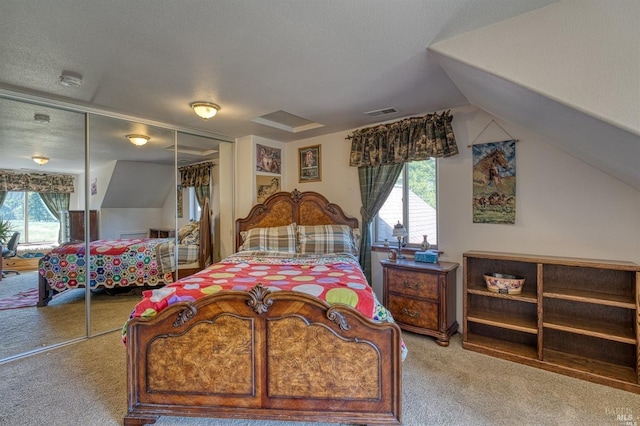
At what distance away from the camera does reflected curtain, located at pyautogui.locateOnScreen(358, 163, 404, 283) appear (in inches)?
137

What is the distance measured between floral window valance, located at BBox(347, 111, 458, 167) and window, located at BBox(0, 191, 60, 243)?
3420 mm

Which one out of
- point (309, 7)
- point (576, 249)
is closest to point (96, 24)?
point (309, 7)

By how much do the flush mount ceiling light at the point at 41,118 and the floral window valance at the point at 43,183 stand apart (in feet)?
1.82

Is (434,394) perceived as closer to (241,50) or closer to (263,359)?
(263,359)

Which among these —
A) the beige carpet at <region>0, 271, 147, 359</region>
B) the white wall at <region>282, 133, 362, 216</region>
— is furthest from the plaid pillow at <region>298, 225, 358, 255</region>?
the beige carpet at <region>0, 271, 147, 359</region>

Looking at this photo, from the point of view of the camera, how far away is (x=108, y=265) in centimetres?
349

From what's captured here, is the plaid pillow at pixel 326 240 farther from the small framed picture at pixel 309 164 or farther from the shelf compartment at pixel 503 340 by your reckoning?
the shelf compartment at pixel 503 340

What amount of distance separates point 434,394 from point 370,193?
221 centimetres

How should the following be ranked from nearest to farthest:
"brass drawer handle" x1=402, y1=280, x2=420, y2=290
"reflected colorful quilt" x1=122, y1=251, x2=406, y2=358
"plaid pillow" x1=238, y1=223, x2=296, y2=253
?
"reflected colorful quilt" x1=122, y1=251, x2=406, y2=358
"brass drawer handle" x1=402, y1=280, x2=420, y2=290
"plaid pillow" x1=238, y1=223, x2=296, y2=253

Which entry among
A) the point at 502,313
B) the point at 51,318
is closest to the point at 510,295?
the point at 502,313

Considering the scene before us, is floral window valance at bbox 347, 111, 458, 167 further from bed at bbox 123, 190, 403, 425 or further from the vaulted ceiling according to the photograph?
bed at bbox 123, 190, 403, 425

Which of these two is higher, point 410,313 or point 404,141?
point 404,141

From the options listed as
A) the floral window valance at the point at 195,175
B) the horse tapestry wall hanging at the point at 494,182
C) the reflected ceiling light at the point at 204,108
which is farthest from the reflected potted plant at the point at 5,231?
the horse tapestry wall hanging at the point at 494,182

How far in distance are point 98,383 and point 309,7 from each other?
303 cm
